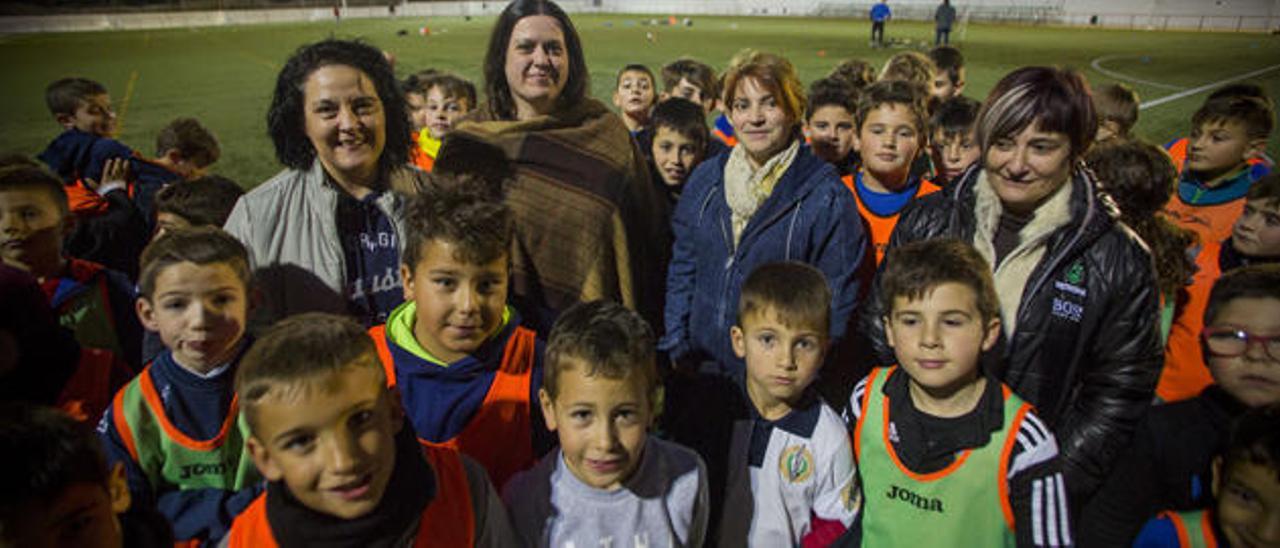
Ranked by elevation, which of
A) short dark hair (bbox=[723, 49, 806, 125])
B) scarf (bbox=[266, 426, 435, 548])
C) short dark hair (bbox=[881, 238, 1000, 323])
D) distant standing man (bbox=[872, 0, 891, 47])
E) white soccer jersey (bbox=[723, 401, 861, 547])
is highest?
distant standing man (bbox=[872, 0, 891, 47])

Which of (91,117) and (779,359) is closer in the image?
(779,359)

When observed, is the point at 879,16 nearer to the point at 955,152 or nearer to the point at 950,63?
the point at 950,63

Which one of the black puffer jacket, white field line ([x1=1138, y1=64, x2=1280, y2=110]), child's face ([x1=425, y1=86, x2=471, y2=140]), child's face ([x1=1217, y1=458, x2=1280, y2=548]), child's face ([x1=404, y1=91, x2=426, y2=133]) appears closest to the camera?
child's face ([x1=1217, y1=458, x2=1280, y2=548])

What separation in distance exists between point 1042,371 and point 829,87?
2.34 metres

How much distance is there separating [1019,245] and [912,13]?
44.5m

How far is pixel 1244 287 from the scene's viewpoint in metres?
2.16

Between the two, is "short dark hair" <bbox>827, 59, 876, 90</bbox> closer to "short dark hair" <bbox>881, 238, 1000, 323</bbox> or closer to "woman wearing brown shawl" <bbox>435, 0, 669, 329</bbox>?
"woman wearing brown shawl" <bbox>435, 0, 669, 329</bbox>

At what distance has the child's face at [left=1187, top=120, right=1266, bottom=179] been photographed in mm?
3891

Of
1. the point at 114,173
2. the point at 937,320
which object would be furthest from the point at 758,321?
the point at 114,173

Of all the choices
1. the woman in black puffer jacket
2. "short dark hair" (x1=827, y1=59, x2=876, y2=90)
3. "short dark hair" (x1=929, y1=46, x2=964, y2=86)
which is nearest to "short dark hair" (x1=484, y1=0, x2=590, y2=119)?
the woman in black puffer jacket

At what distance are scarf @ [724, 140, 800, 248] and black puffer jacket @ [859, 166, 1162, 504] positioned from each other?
1.02 metres

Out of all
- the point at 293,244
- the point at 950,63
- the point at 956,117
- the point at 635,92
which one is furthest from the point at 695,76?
the point at 293,244

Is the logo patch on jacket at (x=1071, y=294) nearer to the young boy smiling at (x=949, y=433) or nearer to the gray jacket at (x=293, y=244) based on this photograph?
→ the young boy smiling at (x=949, y=433)

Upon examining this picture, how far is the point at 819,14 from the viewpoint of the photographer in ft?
151
